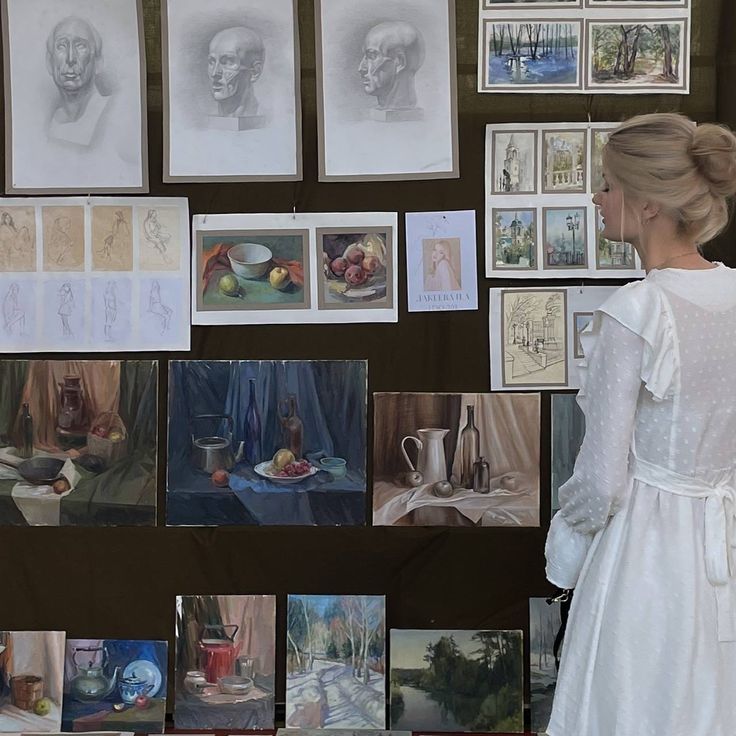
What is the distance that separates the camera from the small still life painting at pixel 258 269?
93.1 inches

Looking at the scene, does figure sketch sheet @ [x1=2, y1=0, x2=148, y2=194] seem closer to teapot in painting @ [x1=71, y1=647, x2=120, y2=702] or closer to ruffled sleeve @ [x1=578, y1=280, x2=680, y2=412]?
teapot in painting @ [x1=71, y1=647, x2=120, y2=702]

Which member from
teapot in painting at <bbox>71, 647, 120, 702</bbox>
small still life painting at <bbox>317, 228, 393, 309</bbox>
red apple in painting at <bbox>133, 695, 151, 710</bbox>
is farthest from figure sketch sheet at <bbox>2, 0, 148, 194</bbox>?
red apple in painting at <bbox>133, 695, 151, 710</bbox>

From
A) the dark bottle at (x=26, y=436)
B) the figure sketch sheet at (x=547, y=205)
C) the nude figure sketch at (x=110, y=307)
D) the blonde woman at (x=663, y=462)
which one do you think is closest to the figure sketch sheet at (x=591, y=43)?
the figure sketch sheet at (x=547, y=205)

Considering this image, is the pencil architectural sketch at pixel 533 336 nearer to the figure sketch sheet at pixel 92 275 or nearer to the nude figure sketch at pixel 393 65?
the nude figure sketch at pixel 393 65

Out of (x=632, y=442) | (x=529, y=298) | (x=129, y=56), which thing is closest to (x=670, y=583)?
(x=632, y=442)

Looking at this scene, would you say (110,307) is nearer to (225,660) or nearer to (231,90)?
(231,90)

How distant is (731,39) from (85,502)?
6.70ft

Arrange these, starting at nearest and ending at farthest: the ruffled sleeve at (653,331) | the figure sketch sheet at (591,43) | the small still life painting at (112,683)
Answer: the ruffled sleeve at (653,331) → the figure sketch sheet at (591,43) → the small still life painting at (112,683)

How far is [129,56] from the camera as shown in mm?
2340

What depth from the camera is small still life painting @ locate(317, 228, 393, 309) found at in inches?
92.8

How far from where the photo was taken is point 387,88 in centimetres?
232

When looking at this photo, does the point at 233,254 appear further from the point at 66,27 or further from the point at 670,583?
the point at 670,583

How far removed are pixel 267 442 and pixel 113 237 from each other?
0.67 m

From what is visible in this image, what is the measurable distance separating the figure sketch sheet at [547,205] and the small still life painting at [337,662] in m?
0.97
